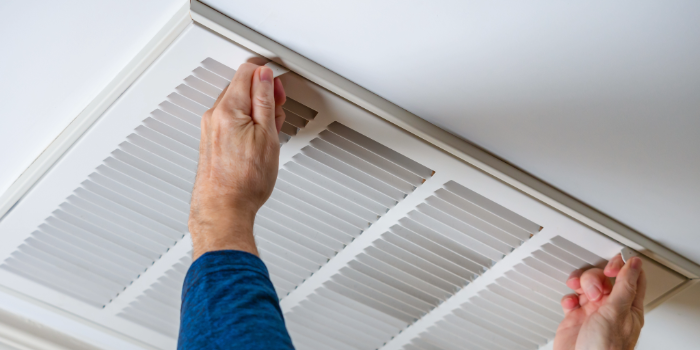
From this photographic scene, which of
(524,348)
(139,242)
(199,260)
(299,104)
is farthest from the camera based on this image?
(524,348)

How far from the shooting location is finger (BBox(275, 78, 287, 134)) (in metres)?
0.67

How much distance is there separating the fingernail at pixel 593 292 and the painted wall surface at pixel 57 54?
2.61 ft

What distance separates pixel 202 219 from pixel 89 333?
2.05 feet

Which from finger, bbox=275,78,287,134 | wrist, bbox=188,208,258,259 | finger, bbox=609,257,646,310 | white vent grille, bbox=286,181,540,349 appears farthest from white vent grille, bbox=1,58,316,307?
finger, bbox=609,257,646,310

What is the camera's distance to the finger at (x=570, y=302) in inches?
34.7

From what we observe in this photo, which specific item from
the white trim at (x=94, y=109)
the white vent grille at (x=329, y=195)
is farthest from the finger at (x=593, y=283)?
the white trim at (x=94, y=109)

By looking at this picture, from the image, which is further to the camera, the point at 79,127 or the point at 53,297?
the point at 53,297

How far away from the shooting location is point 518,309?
2.97ft

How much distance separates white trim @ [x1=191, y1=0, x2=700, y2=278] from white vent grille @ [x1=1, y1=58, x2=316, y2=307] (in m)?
0.06

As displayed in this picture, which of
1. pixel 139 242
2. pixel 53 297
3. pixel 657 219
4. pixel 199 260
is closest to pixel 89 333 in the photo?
pixel 53 297

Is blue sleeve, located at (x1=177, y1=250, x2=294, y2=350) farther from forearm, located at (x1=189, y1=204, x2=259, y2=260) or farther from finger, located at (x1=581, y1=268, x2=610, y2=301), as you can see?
finger, located at (x1=581, y1=268, x2=610, y2=301)

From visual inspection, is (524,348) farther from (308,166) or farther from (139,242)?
(139,242)

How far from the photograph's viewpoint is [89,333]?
106cm

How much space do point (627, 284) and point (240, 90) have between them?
70 cm
